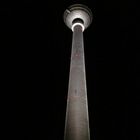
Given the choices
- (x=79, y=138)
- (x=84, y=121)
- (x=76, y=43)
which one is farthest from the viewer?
(x=76, y=43)

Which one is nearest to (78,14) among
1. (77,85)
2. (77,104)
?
(77,85)

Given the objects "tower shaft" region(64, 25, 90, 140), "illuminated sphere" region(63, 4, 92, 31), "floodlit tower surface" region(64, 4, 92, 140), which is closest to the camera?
"tower shaft" region(64, 25, 90, 140)

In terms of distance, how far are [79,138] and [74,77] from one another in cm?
800

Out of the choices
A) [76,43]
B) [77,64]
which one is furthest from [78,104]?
[76,43]

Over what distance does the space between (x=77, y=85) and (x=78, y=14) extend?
15696mm

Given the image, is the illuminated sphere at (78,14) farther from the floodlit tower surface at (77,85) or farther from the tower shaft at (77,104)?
the tower shaft at (77,104)

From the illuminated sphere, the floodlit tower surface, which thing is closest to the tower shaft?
the floodlit tower surface

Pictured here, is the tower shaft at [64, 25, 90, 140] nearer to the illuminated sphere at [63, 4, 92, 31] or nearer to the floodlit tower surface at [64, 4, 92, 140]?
the floodlit tower surface at [64, 4, 92, 140]

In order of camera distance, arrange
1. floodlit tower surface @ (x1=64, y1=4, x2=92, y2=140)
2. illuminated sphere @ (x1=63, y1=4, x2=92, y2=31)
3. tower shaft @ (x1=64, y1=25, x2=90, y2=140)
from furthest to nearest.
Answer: illuminated sphere @ (x1=63, y1=4, x2=92, y2=31) → floodlit tower surface @ (x1=64, y1=4, x2=92, y2=140) → tower shaft @ (x1=64, y1=25, x2=90, y2=140)

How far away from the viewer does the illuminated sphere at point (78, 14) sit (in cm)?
3600

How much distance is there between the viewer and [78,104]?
22734 millimetres

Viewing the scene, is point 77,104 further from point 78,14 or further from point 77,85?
point 78,14

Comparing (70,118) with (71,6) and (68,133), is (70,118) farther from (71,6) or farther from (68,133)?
(71,6)

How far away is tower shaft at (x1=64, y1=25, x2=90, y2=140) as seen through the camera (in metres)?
20.2
